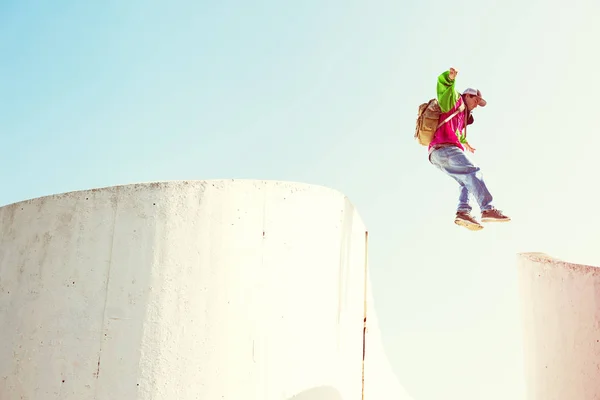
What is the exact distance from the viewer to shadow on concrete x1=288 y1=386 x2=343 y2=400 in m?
4.39

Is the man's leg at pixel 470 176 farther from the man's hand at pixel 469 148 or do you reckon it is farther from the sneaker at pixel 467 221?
the man's hand at pixel 469 148

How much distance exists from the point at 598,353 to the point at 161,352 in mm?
4233

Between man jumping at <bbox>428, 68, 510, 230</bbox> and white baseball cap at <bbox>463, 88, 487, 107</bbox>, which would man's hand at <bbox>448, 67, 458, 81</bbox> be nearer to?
man jumping at <bbox>428, 68, 510, 230</bbox>

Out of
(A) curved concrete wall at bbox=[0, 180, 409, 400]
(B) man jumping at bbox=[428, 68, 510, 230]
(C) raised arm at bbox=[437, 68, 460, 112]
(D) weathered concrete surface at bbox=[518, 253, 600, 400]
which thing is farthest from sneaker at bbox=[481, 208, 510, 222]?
(A) curved concrete wall at bbox=[0, 180, 409, 400]

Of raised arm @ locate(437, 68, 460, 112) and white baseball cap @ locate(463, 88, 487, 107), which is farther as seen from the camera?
white baseball cap @ locate(463, 88, 487, 107)

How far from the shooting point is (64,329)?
14.8 feet

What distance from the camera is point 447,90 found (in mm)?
5543

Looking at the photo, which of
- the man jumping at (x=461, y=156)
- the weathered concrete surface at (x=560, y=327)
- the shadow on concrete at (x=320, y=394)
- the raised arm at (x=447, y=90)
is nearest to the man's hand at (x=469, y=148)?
the man jumping at (x=461, y=156)

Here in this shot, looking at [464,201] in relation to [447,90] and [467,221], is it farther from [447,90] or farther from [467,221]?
[447,90]

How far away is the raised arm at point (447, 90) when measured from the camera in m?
5.45

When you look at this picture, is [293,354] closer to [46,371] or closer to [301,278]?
[301,278]

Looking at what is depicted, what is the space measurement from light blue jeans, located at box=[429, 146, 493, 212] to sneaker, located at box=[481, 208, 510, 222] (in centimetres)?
5

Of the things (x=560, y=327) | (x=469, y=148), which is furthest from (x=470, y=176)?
(x=560, y=327)

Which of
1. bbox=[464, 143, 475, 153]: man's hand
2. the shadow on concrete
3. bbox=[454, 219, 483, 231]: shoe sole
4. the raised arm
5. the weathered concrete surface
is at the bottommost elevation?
the shadow on concrete
